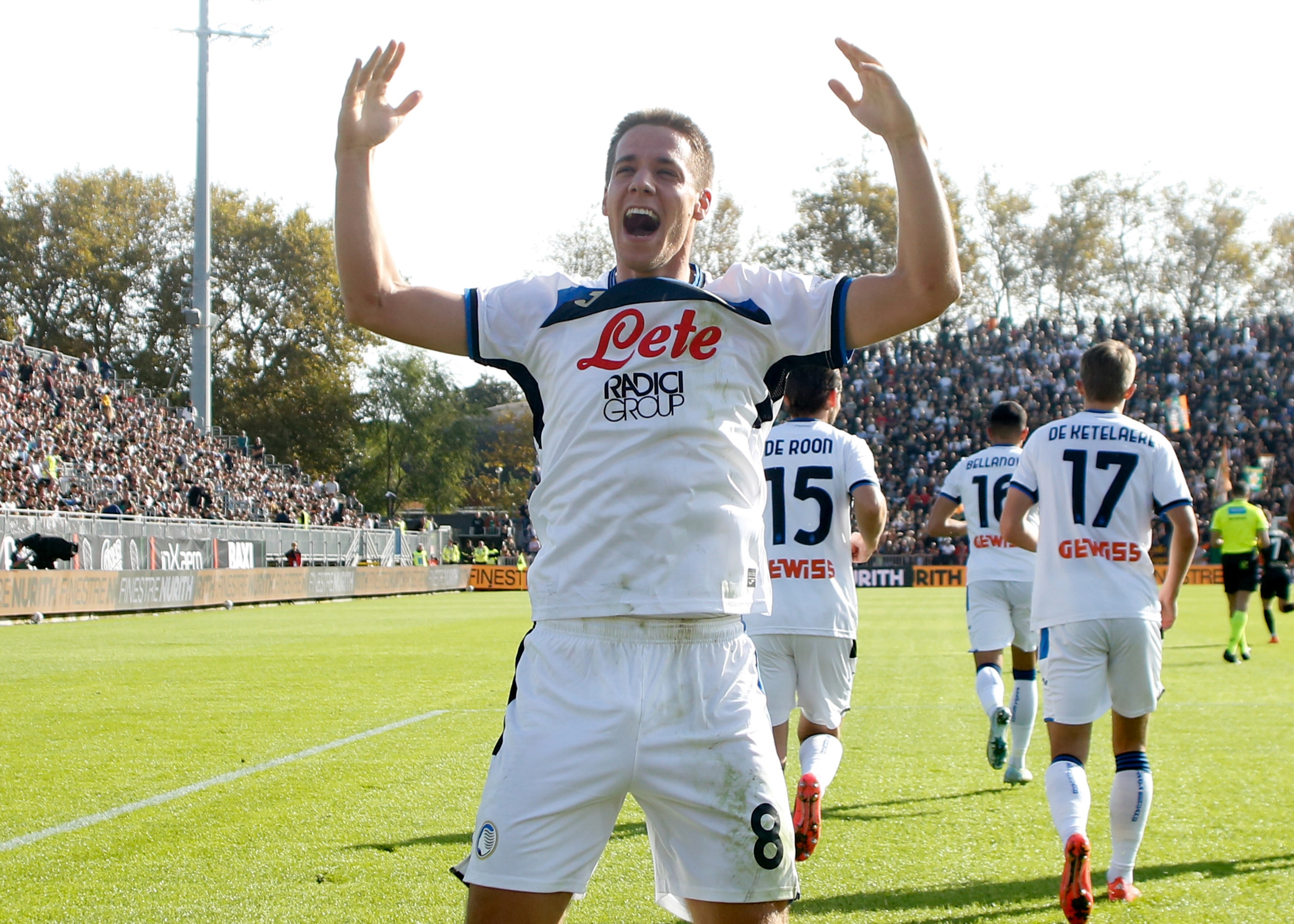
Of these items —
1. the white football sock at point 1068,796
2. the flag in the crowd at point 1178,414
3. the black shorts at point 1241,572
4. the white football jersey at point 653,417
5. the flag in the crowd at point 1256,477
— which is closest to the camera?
the white football jersey at point 653,417

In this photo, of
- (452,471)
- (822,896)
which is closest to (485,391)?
(452,471)

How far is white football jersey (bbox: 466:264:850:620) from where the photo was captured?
2.75 metres

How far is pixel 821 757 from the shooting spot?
5.99 metres

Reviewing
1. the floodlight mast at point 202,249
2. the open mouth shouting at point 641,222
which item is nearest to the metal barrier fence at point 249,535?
the floodlight mast at point 202,249

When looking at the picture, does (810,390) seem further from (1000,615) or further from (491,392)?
(491,392)

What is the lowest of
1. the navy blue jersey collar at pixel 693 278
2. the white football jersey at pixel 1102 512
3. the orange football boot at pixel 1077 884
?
the orange football boot at pixel 1077 884

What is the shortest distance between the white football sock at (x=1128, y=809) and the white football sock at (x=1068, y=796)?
6.3 inches

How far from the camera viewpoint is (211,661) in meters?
15.4

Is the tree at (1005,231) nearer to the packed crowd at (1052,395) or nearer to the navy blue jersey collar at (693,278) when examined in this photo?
the packed crowd at (1052,395)

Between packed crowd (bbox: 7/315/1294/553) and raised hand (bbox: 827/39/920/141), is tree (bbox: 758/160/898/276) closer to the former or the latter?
packed crowd (bbox: 7/315/1294/553)

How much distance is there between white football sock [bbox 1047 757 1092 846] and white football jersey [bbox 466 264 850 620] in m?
2.56

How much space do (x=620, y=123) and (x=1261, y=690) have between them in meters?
11.9

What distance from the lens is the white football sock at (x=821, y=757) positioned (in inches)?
229

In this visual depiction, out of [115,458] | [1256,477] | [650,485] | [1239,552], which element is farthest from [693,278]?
[1256,477]
